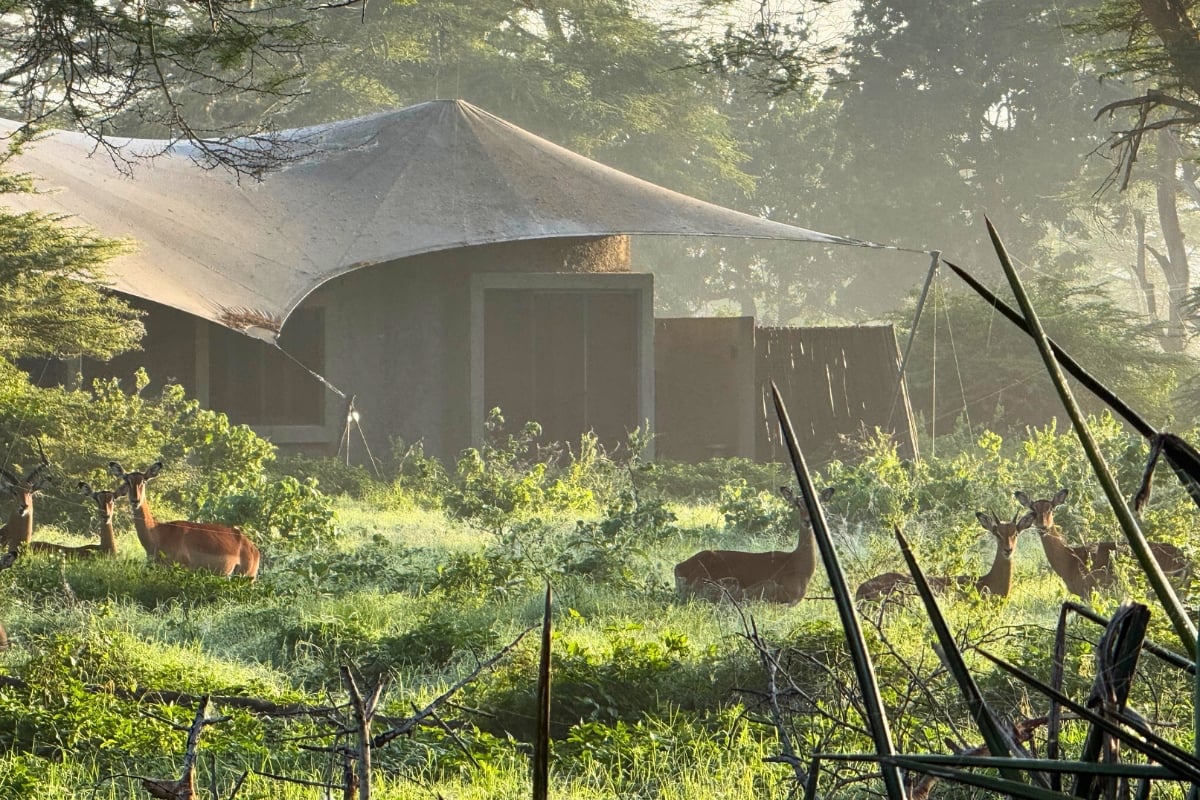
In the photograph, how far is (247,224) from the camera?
12.5 metres

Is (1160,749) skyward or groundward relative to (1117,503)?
groundward

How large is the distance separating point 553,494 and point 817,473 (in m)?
3.50

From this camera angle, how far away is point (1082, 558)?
6359 mm

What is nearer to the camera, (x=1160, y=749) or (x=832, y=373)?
(x=1160, y=749)

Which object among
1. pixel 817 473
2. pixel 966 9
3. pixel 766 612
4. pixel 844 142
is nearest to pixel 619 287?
pixel 817 473

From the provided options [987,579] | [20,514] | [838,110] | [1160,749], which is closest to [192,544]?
[20,514]

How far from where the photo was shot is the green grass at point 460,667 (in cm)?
392

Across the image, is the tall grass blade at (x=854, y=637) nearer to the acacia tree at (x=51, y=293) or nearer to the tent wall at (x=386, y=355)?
the acacia tree at (x=51, y=293)

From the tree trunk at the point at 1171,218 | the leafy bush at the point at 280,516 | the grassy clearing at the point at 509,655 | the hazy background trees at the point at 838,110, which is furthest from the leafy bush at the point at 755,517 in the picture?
the tree trunk at the point at 1171,218

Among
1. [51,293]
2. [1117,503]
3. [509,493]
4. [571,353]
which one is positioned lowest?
[509,493]

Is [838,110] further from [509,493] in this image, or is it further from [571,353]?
[509,493]

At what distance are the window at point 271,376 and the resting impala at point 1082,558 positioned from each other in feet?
26.3

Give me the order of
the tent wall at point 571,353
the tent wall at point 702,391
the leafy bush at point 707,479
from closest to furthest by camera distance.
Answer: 1. the leafy bush at point 707,479
2. the tent wall at point 571,353
3. the tent wall at point 702,391

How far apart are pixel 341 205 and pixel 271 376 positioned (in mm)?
1765
